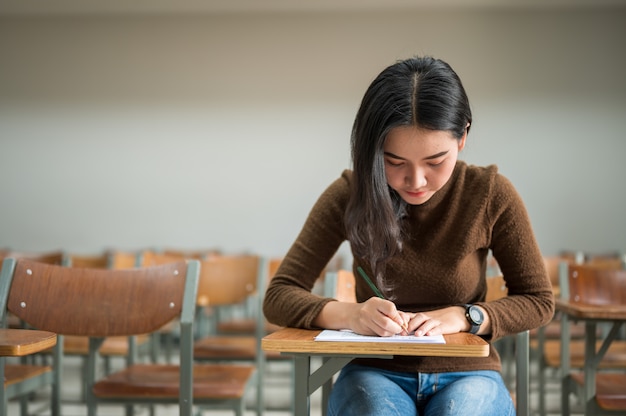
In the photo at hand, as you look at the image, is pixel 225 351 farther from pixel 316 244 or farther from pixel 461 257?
pixel 461 257

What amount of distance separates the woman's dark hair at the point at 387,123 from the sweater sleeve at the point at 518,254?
0.65 ft

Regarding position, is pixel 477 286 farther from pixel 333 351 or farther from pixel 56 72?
pixel 56 72

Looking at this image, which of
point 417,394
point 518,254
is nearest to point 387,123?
point 518,254

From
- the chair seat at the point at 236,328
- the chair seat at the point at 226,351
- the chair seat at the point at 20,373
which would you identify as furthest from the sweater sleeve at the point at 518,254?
the chair seat at the point at 236,328

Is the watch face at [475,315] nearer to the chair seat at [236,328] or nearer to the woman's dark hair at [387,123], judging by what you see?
the woman's dark hair at [387,123]

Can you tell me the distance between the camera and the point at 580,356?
288 cm

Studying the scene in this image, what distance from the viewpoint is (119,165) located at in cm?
688

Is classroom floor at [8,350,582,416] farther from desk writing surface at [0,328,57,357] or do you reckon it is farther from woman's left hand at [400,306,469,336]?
woman's left hand at [400,306,469,336]

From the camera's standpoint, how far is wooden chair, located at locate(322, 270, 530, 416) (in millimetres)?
1593

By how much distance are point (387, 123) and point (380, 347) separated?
461 mm

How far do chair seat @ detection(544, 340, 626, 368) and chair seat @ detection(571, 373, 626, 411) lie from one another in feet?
0.75

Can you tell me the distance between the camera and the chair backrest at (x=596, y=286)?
8.18 ft

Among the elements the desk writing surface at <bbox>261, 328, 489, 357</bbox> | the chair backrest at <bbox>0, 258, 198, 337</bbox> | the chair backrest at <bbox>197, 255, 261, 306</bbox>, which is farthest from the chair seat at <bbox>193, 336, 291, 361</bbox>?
the desk writing surface at <bbox>261, 328, 489, 357</bbox>

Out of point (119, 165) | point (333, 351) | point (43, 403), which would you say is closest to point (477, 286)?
point (333, 351)
